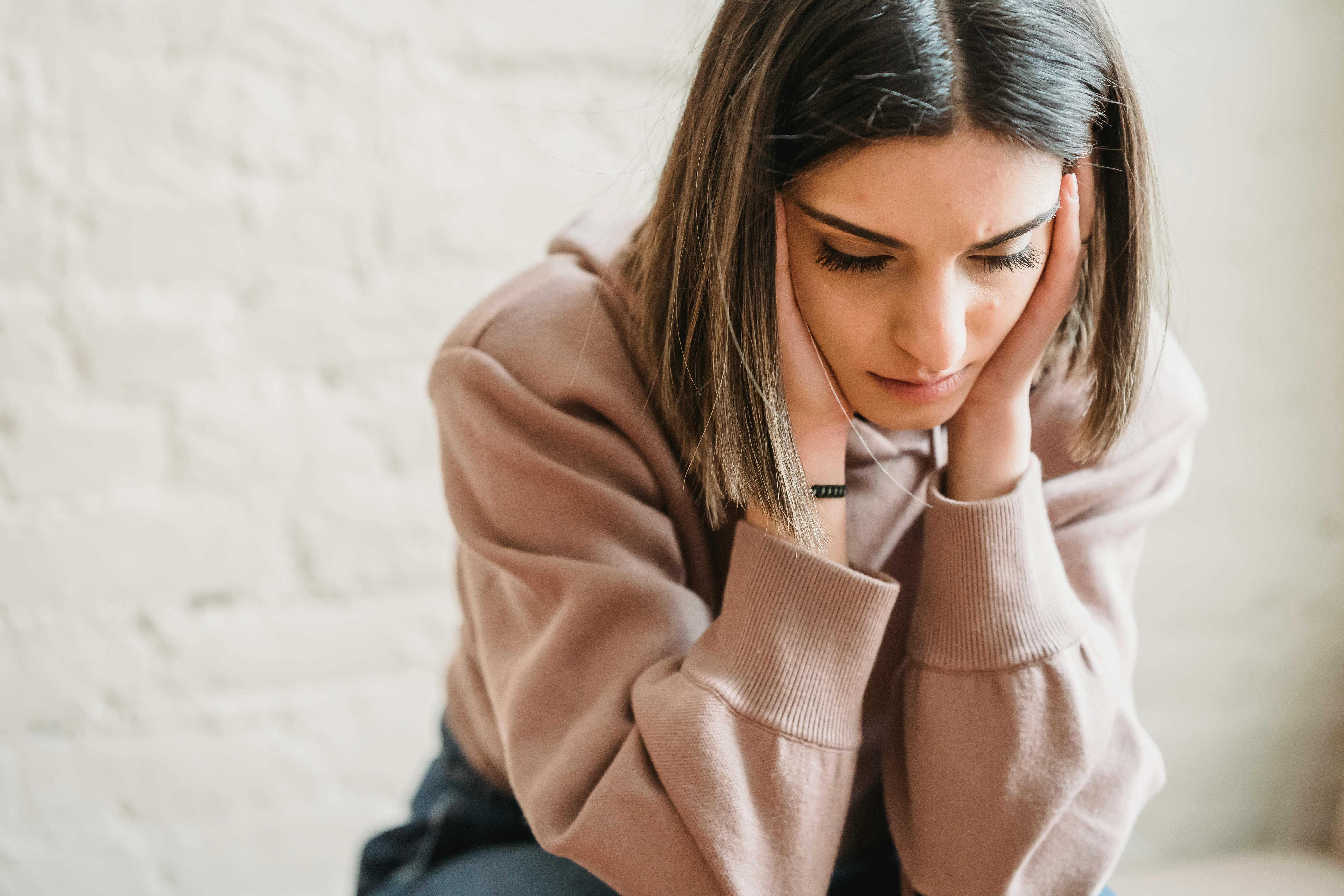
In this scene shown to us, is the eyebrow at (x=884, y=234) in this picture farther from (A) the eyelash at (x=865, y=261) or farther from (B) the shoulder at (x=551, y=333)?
(B) the shoulder at (x=551, y=333)

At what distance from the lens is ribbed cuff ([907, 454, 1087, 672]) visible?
707 mm

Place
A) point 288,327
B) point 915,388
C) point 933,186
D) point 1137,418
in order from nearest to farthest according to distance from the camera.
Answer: point 933,186 → point 915,388 → point 1137,418 → point 288,327

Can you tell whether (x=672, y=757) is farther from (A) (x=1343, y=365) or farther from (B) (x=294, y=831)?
(A) (x=1343, y=365)

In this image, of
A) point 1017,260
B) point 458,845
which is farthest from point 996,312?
point 458,845

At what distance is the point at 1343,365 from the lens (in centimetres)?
133

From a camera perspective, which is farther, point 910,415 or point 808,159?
point 910,415

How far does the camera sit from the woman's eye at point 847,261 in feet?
2.03

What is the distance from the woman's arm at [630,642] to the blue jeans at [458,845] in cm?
16

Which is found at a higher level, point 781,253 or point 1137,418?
point 781,253

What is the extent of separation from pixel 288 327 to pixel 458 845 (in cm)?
56

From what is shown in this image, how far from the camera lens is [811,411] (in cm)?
71

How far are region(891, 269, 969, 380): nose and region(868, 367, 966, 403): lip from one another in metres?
0.04

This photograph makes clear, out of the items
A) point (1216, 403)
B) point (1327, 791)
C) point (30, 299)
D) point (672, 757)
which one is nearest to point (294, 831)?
point (30, 299)

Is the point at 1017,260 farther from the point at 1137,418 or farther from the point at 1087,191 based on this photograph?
the point at 1137,418
